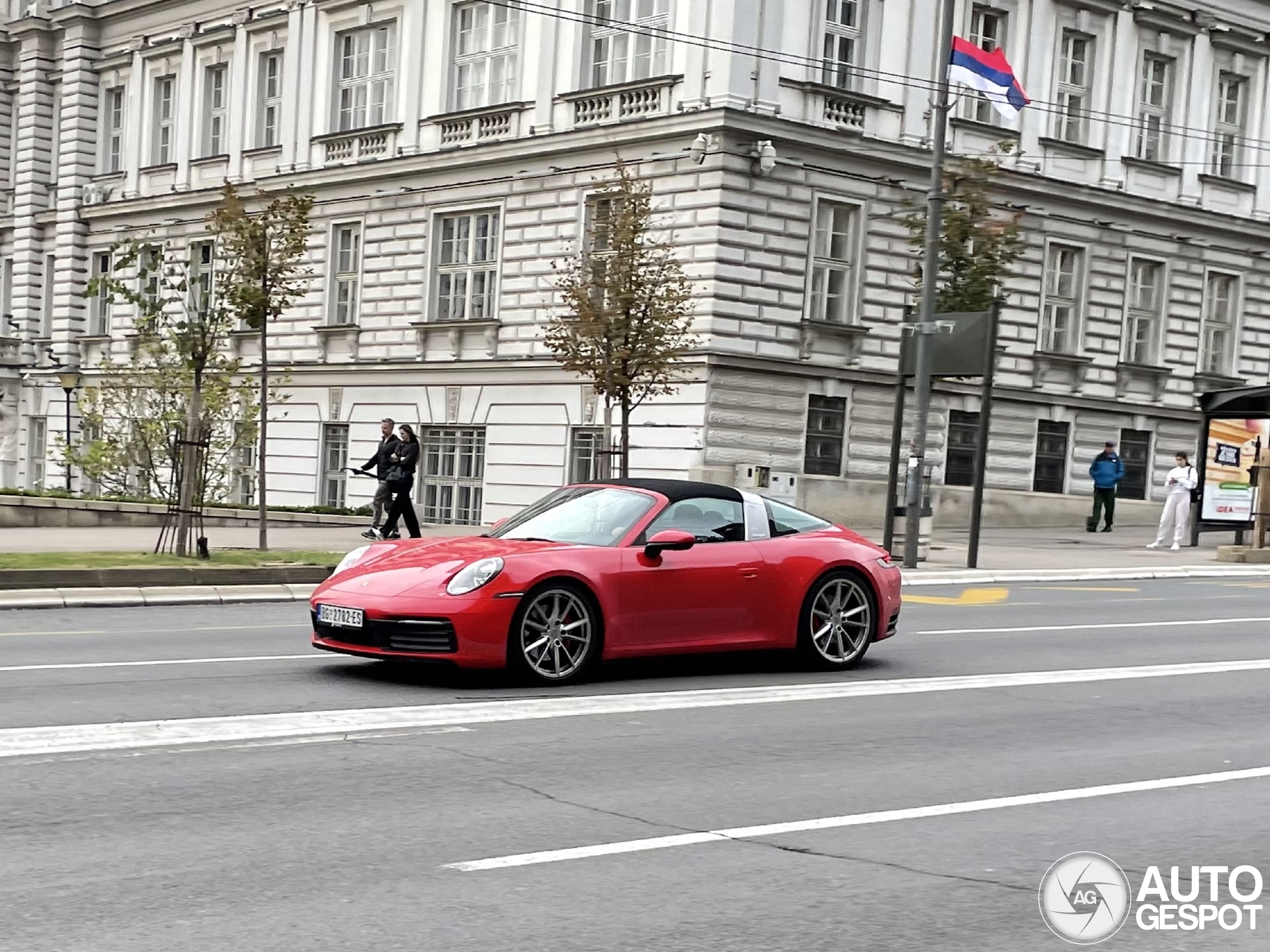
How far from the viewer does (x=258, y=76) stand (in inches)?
1719

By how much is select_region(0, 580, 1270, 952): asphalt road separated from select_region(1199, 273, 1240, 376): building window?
2952 centimetres

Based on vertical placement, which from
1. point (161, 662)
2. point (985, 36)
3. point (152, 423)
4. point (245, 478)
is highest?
point (985, 36)

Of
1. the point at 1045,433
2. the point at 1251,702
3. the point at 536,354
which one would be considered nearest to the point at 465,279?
the point at 536,354

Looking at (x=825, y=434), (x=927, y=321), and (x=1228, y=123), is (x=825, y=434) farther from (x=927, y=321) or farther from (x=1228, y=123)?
(x=1228, y=123)

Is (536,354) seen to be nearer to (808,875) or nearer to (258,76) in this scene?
(258,76)

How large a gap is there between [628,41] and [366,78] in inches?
339

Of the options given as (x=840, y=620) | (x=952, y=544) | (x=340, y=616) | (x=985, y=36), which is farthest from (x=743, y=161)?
(x=340, y=616)

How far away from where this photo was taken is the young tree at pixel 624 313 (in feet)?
90.5

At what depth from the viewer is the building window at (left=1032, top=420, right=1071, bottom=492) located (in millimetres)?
37875

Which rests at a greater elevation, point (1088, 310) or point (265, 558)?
point (1088, 310)

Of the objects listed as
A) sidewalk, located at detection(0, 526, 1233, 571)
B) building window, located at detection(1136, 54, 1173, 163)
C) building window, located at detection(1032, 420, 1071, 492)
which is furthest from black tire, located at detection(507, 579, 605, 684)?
building window, located at detection(1136, 54, 1173, 163)

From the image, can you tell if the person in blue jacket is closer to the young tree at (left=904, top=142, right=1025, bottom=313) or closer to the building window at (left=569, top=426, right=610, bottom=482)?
the young tree at (left=904, top=142, right=1025, bottom=313)

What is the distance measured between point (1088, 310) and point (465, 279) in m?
13.2

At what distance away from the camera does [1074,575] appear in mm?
24875
